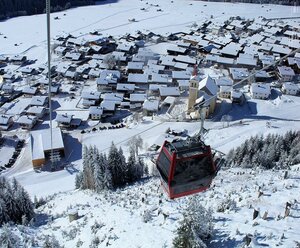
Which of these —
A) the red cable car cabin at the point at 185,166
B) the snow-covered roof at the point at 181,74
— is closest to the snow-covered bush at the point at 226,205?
the red cable car cabin at the point at 185,166

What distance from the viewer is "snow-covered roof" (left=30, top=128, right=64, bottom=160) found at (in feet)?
131

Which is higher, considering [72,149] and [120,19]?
[120,19]

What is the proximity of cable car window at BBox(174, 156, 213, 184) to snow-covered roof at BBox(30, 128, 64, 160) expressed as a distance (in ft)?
92.0

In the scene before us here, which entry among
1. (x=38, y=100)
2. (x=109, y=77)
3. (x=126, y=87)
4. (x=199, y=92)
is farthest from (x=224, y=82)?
(x=38, y=100)

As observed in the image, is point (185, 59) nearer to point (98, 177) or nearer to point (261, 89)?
point (261, 89)

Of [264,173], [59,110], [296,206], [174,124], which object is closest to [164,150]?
[296,206]

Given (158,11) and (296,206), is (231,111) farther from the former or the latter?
(158,11)

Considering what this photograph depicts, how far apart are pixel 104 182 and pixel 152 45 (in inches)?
2325

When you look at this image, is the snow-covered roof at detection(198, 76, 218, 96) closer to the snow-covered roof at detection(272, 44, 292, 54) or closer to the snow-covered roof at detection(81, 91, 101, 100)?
the snow-covered roof at detection(81, 91, 101, 100)

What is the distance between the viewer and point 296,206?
1888 cm

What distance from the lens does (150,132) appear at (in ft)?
149

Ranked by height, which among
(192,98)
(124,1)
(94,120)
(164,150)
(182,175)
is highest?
(124,1)

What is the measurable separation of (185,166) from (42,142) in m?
31.0

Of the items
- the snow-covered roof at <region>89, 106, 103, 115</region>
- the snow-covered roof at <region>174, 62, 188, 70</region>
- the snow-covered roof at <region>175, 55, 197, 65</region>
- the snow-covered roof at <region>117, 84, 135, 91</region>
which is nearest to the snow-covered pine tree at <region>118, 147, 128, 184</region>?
the snow-covered roof at <region>89, 106, 103, 115</region>
